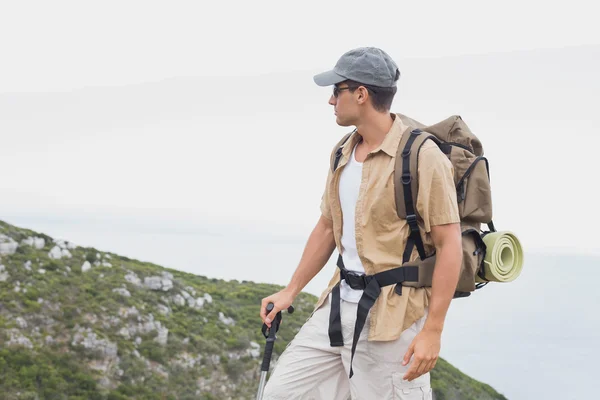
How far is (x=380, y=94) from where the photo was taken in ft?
14.1

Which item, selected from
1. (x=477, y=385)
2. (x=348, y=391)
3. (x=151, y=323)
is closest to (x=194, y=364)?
(x=151, y=323)

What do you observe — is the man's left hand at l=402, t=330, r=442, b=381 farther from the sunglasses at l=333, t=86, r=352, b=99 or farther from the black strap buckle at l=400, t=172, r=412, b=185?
the sunglasses at l=333, t=86, r=352, b=99

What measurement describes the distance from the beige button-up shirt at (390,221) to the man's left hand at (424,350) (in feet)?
0.68

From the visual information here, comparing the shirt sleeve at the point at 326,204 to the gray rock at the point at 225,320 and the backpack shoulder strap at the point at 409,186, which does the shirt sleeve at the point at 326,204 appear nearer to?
the backpack shoulder strap at the point at 409,186

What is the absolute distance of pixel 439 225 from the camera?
3982 mm

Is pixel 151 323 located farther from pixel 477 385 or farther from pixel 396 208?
pixel 396 208

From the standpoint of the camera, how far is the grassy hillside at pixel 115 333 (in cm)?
1449

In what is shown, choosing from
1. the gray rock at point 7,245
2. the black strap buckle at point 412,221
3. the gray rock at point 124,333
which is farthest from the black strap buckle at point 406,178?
the gray rock at point 7,245

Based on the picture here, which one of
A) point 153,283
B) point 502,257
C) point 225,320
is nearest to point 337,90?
point 502,257

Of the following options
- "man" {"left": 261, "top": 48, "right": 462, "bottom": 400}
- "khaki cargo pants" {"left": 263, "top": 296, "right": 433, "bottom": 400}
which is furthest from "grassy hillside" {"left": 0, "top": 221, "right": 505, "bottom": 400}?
"man" {"left": 261, "top": 48, "right": 462, "bottom": 400}

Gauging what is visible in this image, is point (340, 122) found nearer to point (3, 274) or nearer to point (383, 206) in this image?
point (383, 206)

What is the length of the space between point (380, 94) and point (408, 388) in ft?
5.98

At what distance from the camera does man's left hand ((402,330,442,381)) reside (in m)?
3.91

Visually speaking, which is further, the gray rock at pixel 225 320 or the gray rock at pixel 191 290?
the gray rock at pixel 191 290
